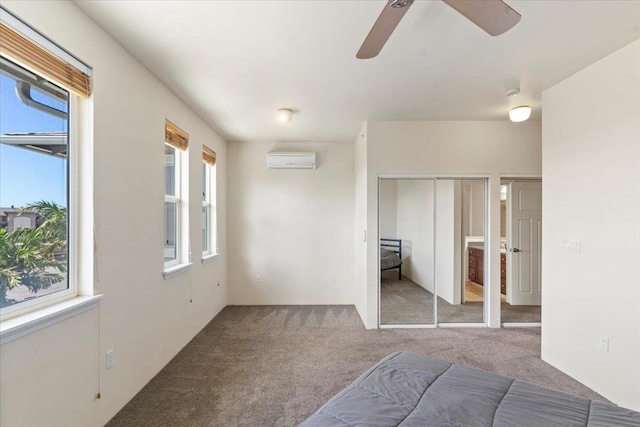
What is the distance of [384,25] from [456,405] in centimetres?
172

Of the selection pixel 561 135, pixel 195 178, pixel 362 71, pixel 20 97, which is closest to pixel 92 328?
pixel 20 97

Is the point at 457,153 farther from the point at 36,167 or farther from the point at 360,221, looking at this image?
the point at 36,167

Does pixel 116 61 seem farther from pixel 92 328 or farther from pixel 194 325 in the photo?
pixel 194 325

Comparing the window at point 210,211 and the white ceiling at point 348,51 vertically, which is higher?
the white ceiling at point 348,51

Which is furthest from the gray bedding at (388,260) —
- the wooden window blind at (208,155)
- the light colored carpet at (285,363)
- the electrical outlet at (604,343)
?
the wooden window blind at (208,155)

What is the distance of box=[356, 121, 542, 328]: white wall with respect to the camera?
152 inches

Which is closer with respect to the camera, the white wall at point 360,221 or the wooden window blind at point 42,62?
the wooden window blind at point 42,62

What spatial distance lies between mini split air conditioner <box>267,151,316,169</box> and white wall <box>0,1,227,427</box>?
Answer: 67.1 inches

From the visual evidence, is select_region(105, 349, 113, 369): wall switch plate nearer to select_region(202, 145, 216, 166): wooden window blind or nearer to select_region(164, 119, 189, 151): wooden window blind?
select_region(164, 119, 189, 151): wooden window blind

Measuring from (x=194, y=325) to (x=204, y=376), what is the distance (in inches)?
38.9

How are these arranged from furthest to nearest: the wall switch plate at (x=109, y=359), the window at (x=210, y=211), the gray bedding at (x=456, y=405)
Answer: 1. the window at (x=210, y=211)
2. the wall switch plate at (x=109, y=359)
3. the gray bedding at (x=456, y=405)

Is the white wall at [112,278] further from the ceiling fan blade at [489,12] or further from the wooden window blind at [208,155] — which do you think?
the ceiling fan blade at [489,12]

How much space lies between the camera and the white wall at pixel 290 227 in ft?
15.9

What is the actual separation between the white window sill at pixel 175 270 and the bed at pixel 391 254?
2.30m
